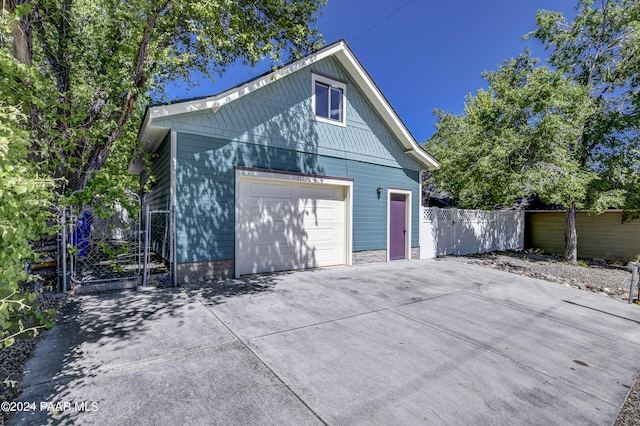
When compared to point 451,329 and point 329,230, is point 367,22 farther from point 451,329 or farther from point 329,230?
point 451,329

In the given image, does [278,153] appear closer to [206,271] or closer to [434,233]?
[206,271]

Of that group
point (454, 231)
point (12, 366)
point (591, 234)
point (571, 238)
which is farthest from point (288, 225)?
point (591, 234)

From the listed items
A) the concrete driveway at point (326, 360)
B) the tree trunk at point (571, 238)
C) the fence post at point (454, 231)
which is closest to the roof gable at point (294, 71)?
the fence post at point (454, 231)

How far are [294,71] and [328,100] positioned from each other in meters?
1.42

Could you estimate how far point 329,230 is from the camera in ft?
28.0

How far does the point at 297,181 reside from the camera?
25.0 feet

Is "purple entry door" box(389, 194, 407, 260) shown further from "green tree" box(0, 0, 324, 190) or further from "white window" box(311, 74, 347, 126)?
"green tree" box(0, 0, 324, 190)

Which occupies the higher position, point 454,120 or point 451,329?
point 454,120

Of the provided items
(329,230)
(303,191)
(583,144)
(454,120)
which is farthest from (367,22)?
(454,120)

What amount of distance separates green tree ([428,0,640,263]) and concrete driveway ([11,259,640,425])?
5133 mm

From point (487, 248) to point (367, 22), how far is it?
36.4 ft

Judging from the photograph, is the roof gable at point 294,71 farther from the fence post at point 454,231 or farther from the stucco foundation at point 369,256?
the stucco foundation at point 369,256

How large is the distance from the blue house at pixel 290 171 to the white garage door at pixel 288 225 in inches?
1.1

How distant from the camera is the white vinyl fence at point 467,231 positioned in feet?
36.4
